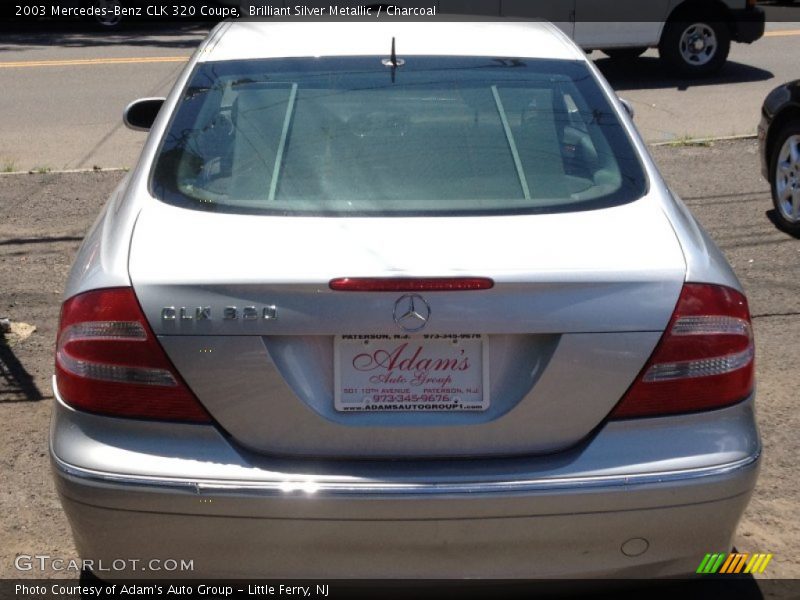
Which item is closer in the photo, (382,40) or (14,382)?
(382,40)

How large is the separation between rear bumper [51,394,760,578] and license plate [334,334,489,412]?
152mm

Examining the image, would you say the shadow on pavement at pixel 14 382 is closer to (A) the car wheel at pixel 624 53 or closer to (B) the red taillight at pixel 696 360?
(B) the red taillight at pixel 696 360

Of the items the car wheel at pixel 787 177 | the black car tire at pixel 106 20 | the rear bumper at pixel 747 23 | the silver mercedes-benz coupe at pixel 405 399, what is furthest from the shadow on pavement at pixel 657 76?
the silver mercedes-benz coupe at pixel 405 399

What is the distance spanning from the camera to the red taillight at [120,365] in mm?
2814

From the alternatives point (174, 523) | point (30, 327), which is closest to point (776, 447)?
point (174, 523)

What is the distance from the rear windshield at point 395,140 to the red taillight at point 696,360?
1.54 feet

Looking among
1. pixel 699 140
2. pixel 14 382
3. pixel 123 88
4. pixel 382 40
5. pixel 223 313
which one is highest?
pixel 382 40

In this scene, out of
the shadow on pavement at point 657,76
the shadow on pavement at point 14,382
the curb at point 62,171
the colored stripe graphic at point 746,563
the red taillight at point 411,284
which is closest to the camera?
the red taillight at point 411,284

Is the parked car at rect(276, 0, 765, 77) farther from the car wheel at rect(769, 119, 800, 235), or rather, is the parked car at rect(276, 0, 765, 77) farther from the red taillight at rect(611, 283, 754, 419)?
the red taillight at rect(611, 283, 754, 419)

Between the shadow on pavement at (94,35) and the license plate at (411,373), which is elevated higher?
the license plate at (411,373)

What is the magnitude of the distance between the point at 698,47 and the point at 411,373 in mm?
12067

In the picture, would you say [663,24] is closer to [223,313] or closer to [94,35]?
[94,35]

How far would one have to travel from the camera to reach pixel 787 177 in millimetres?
7539

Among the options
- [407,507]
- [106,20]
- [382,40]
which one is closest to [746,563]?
[407,507]
